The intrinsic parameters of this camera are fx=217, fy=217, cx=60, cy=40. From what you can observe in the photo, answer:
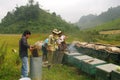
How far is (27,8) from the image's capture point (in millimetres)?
64875

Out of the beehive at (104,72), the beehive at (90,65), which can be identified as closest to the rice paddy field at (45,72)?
the beehive at (90,65)

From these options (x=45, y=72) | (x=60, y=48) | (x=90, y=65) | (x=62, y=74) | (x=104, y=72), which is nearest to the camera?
(x=104, y=72)

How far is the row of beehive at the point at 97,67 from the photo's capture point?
785 centimetres

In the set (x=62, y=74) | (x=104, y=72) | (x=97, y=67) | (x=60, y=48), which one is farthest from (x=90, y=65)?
(x=60, y=48)

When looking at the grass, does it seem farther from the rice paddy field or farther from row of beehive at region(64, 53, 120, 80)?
row of beehive at region(64, 53, 120, 80)

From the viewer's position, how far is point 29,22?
58.4 metres

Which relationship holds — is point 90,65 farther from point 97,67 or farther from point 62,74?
point 62,74

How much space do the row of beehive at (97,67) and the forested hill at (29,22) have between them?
42186 millimetres

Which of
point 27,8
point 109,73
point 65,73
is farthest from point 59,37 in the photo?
point 27,8

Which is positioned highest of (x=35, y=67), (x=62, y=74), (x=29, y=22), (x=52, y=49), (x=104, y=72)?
(x=29, y=22)

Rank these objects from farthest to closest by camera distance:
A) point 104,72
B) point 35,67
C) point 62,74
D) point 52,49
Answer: point 52,49 → point 62,74 → point 35,67 → point 104,72

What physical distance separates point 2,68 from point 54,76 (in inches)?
91.7

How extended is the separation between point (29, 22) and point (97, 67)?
50971mm

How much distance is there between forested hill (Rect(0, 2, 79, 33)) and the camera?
2194 inches
